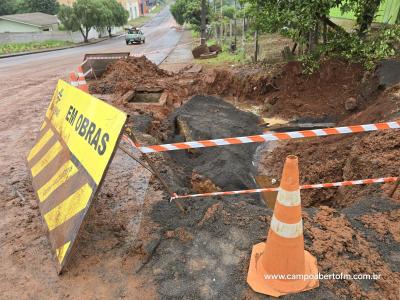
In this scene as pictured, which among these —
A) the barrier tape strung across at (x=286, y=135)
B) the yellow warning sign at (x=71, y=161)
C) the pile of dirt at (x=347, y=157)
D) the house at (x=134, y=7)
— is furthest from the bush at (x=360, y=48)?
the house at (x=134, y=7)

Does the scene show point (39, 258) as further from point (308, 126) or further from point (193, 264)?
point (308, 126)

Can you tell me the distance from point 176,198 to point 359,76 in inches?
295

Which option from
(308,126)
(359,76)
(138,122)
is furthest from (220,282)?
(359,76)

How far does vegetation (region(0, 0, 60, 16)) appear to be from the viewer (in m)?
62.0

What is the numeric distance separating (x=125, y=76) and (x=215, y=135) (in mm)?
5554

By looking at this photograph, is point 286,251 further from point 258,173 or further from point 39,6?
point 39,6

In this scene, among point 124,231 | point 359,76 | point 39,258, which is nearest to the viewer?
point 39,258

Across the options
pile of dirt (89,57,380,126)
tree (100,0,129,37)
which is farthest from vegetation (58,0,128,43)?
pile of dirt (89,57,380,126)

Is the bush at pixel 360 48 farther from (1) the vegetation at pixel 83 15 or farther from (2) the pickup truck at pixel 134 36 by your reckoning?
(1) the vegetation at pixel 83 15

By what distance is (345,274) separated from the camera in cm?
279

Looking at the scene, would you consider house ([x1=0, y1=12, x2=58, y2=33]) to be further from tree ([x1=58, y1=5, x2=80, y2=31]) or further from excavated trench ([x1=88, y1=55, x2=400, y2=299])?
excavated trench ([x1=88, y1=55, x2=400, y2=299])

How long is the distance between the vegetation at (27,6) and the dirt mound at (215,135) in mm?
67035

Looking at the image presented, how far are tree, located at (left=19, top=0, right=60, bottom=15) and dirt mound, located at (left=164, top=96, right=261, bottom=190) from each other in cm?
6697

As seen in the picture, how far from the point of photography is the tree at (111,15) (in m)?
46.8
